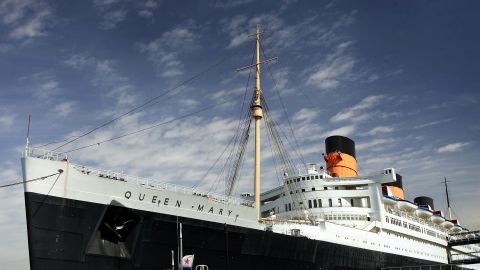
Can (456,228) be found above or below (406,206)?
below

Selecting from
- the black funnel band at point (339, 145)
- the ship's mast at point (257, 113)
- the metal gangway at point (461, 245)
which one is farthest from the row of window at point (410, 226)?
the ship's mast at point (257, 113)

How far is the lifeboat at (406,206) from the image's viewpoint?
3975 centimetres

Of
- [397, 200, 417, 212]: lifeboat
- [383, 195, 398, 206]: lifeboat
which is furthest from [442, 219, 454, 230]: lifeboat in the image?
[383, 195, 398, 206]: lifeboat

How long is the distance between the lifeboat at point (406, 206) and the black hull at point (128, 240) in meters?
19.2

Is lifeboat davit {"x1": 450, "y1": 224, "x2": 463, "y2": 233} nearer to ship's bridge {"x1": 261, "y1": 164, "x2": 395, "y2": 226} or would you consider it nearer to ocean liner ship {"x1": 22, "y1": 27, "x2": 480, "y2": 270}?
ocean liner ship {"x1": 22, "y1": 27, "x2": 480, "y2": 270}

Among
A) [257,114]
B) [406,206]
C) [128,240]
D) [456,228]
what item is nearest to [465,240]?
[456,228]

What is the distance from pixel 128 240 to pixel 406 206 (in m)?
30.2

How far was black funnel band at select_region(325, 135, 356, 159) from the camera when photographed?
39500 mm

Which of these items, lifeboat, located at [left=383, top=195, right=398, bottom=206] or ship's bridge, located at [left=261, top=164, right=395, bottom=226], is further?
lifeboat, located at [left=383, top=195, right=398, bottom=206]

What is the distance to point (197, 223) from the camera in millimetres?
20438

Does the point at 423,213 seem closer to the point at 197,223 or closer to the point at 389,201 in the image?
the point at 389,201

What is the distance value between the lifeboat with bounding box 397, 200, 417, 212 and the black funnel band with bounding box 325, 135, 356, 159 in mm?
6067

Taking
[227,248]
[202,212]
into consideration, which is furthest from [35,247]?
[227,248]

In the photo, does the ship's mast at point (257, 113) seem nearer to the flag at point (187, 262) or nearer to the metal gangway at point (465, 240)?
the flag at point (187, 262)
